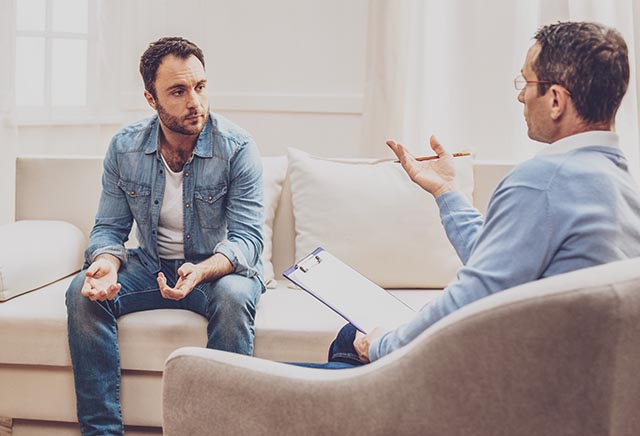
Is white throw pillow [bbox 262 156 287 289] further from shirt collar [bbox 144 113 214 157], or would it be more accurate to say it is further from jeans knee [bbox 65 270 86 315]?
jeans knee [bbox 65 270 86 315]

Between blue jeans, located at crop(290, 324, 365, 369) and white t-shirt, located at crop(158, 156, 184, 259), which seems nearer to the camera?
blue jeans, located at crop(290, 324, 365, 369)

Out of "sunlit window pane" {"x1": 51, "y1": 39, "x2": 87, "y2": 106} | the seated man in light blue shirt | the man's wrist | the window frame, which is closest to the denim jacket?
the man's wrist

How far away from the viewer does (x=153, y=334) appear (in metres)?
2.17

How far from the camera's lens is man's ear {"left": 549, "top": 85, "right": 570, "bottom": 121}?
1.35m

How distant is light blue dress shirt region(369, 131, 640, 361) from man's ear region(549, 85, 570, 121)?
3.4 inches

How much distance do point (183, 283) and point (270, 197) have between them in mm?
632

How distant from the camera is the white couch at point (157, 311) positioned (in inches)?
86.0

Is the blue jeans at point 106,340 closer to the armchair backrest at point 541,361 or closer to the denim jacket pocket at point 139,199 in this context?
the denim jacket pocket at point 139,199

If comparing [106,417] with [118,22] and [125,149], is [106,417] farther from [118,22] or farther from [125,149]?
[118,22]

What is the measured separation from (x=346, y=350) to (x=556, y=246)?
61cm

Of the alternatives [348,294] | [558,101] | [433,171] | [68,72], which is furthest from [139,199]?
[68,72]

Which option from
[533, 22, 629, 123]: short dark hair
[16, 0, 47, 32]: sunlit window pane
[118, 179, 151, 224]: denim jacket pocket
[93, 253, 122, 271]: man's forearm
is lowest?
[93, 253, 122, 271]: man's forearm

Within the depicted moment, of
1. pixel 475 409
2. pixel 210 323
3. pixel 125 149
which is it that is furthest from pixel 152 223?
pixel 475 409

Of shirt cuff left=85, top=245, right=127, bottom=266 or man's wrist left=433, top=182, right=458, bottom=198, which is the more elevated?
man's wrist left=433, top=182, right=458, bottom=198
